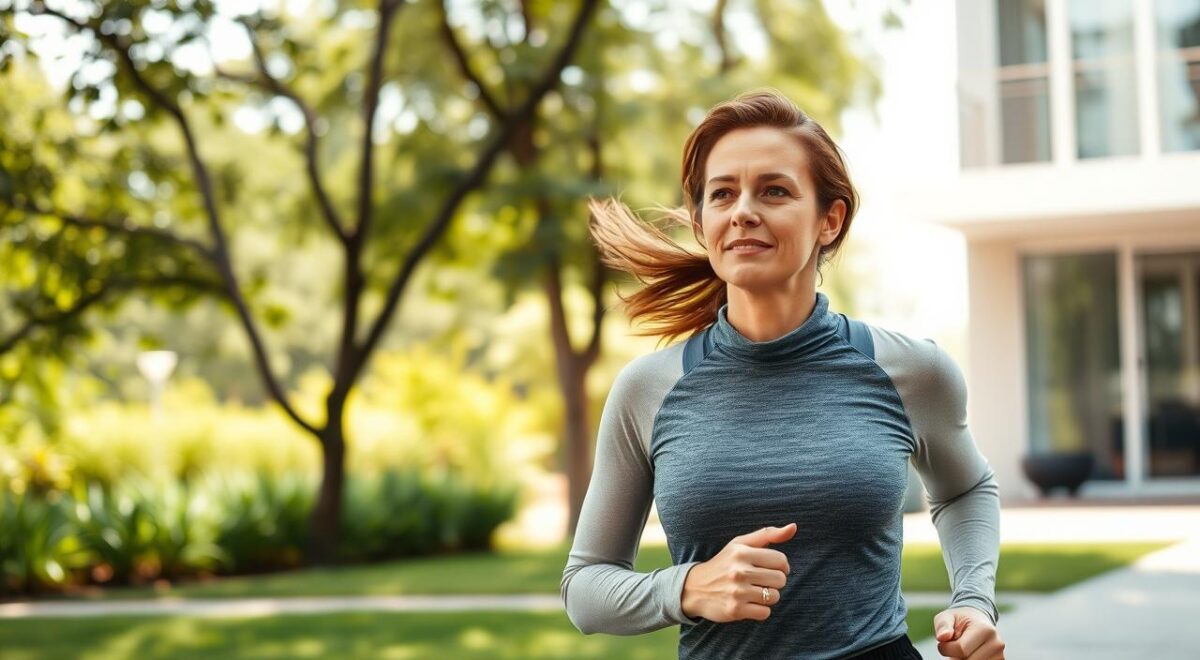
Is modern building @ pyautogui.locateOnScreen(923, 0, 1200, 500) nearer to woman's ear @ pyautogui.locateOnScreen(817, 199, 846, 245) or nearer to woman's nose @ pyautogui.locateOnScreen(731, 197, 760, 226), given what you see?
woman's ear @ pyautogui.locateOnScreen(817, 199, 846, 245)

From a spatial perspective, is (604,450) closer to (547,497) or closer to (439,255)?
(439,255)

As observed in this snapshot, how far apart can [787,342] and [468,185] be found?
13.9 metres

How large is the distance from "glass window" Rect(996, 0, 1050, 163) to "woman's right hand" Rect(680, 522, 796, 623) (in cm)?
1737

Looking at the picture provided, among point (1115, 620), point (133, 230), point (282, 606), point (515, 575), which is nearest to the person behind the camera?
point (1115, 620)

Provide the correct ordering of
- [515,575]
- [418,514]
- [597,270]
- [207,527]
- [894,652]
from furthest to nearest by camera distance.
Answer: [597,270] → [418,514] → [207,527] → [515,575] → [894,652]

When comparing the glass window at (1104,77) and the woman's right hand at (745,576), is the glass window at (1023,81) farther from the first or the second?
the woman's right hand at (745,576)

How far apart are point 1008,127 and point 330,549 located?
9.50 m

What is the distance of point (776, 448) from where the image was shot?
242 cm

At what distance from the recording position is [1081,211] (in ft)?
57.7

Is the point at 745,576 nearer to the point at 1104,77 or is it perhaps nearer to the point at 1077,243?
the point at 1077,243

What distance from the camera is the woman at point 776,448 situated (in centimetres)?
241

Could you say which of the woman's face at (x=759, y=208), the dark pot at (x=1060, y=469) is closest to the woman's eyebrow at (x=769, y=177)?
the woman's face at (x=759, y=208)

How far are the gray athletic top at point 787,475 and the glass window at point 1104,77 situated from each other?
16981 mm

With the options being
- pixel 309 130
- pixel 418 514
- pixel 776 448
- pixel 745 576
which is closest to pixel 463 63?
pixel 309 130
